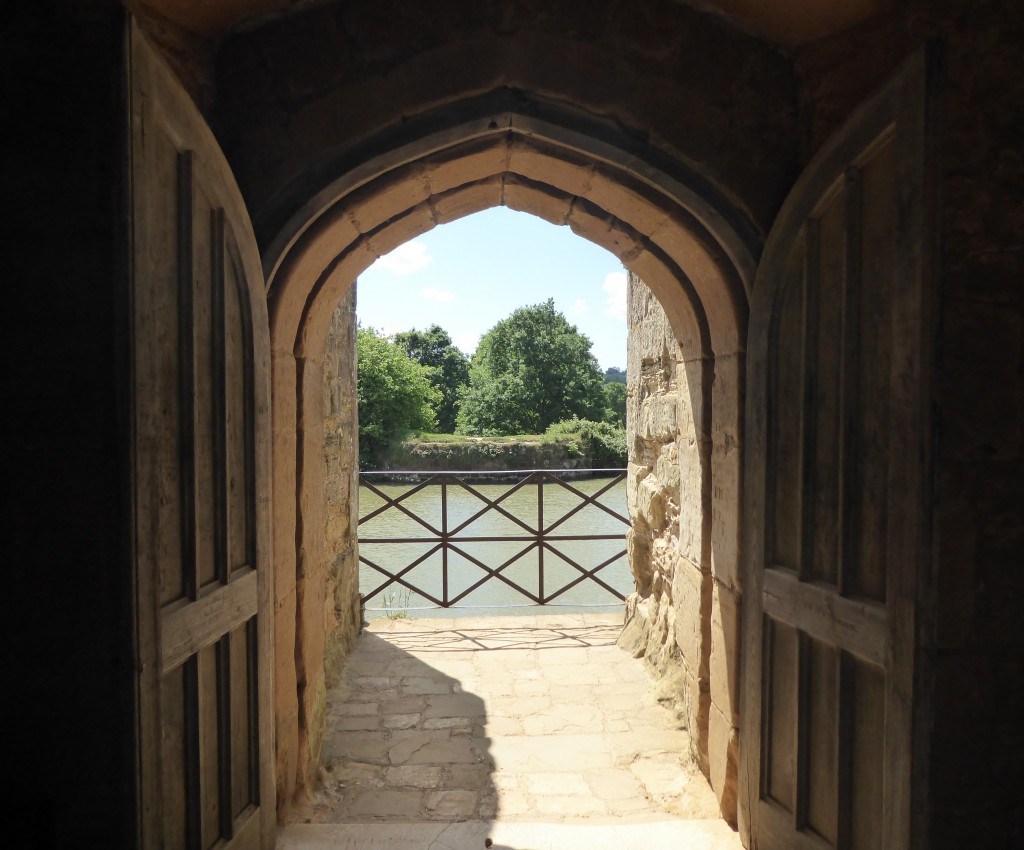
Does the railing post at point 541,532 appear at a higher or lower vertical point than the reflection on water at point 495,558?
higher

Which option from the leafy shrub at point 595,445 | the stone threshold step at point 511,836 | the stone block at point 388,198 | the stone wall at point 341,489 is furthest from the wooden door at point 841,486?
the leafy shrub at point 595,445

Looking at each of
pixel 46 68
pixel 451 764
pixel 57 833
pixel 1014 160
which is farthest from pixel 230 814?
pixel 1014 160

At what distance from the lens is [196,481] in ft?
6.30

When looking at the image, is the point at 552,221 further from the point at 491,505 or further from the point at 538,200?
the point at 491,505

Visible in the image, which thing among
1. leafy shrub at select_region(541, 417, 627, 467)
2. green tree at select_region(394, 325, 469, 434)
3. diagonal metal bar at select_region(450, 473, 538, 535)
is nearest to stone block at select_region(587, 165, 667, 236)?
diagonal metal bar at select_region(450, 473, 538, 535)

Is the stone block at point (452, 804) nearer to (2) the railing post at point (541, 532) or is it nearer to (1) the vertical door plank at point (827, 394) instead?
(1) the vertical door plank at point (827, 394)

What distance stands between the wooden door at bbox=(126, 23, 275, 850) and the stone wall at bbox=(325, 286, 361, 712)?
1.89 meters

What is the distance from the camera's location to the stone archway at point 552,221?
7.96 feet

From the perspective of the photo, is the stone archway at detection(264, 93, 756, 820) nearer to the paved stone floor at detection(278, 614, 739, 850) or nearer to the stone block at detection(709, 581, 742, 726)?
the stone block at detection(709, 581, 742, 726)

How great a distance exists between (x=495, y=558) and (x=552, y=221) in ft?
24.7

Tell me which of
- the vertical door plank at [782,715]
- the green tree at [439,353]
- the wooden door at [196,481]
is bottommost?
the vertical door plank at [782,715]

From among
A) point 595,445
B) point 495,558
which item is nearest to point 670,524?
point 495,558

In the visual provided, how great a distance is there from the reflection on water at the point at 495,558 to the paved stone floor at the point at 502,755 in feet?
3.49

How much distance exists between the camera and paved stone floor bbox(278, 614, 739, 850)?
106 inches
